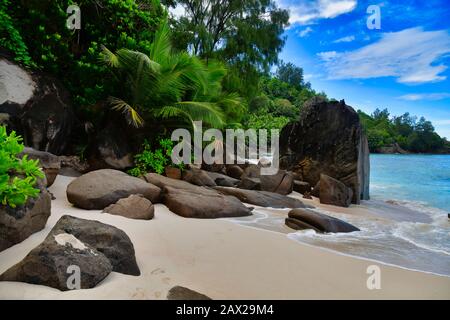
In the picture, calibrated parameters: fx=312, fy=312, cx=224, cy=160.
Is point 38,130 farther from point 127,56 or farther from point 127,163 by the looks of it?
point 127,56

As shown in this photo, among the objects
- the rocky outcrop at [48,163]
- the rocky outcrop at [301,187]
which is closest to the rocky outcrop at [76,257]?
the rocky outcrop at [48,163]

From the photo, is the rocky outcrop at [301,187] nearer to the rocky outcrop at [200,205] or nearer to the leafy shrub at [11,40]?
the rocky outcrop at [200,205]

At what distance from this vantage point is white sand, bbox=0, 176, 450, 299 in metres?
2.30

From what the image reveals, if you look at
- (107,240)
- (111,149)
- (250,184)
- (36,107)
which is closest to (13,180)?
(107,240)

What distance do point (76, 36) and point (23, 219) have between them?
6793 mm

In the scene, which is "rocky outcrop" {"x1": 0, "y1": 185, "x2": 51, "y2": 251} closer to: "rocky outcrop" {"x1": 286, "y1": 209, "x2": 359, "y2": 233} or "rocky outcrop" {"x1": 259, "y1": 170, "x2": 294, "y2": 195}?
"rocky outcrop" {"x1": 286, "y1": 209, "x2": 359, "y2": 233}

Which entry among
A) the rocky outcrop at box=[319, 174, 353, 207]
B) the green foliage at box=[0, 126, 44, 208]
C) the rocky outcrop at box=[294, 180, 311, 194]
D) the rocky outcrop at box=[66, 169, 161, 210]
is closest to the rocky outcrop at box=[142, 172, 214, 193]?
the rocky outcrop at box=[66, 169, 161, 210]

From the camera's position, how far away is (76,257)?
228 centimetres

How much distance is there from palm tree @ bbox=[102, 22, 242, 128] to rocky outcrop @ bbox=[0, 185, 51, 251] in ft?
13.9

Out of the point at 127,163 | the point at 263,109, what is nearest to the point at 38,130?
the point at 127,163

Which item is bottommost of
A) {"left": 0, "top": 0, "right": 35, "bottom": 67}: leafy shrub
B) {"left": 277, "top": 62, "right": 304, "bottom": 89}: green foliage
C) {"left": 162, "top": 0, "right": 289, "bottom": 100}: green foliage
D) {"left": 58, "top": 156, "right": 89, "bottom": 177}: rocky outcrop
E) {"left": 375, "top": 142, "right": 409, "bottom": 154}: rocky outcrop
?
{"left": 58, "top": 156, "right": 89, "bottom": 177}: rocky outcrop

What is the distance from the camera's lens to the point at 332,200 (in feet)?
26.8

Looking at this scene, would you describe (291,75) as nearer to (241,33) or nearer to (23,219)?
(241,33)

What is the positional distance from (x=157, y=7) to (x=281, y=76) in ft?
193
